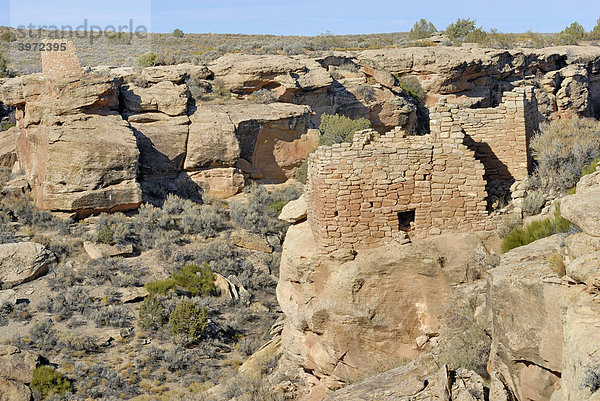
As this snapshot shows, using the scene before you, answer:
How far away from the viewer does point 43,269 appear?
19.8 m

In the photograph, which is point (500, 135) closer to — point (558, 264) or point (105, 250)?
point (558, 264)

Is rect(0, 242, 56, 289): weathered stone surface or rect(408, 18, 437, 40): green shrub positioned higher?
rect(408, 18, 437, 40): green shrub

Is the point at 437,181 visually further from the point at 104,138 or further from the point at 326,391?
the point at 104,138

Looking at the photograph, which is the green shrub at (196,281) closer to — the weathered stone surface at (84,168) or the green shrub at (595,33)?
the weathered stone surface at (84,168)

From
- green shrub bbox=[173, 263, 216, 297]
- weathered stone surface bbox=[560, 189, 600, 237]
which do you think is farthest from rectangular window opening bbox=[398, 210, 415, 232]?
green shrub bbox=[173, 263, 216, 297]

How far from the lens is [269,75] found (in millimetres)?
31812

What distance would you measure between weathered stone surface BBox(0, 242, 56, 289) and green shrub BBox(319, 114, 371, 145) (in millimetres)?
12622

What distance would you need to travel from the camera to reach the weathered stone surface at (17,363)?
1445cm

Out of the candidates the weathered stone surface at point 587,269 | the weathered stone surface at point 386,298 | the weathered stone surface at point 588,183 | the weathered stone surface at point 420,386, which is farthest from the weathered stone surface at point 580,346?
the weathered stone surface at point 386,298

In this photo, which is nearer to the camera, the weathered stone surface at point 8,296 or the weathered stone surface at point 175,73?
the weathered stone surface at point 8,296

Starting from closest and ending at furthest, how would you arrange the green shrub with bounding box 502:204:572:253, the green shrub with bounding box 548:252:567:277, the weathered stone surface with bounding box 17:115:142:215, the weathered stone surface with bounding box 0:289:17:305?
the green shrub with bounding box 548:252:567:277
the green shrub with bounding box 502:204:572:253
the weathered stone surface with bounding box 0:289:17:305
the weathered stone surface with bounding box 17:115:142:215

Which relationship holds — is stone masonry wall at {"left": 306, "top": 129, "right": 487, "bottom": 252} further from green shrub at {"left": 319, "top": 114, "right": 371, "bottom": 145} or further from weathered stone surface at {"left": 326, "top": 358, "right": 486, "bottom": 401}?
green shrub at {"left": 319, "top": 114, "right": 371, "bottom": 145}

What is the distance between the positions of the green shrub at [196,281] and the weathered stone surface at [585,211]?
43.9 ft

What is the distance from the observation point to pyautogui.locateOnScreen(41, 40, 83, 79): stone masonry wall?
2536 centimetres
